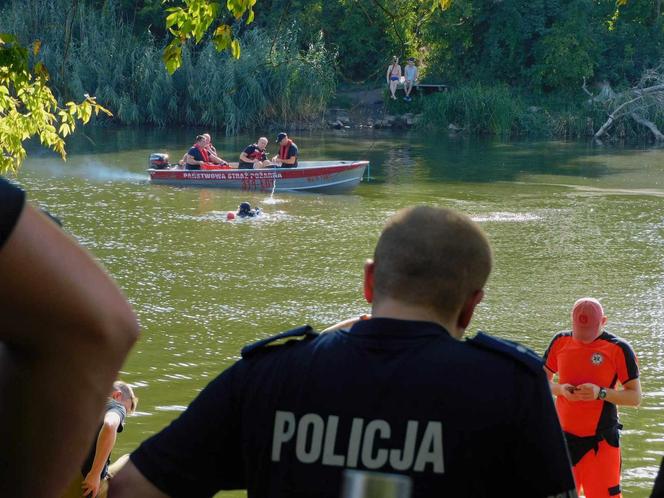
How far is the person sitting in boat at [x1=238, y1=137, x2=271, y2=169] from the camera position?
2452 cm

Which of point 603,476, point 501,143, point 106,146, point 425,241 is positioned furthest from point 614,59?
point 425,241

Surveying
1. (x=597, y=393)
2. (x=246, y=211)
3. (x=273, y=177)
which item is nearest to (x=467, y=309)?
(x=597, y=393)

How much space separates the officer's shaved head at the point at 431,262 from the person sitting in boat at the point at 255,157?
22.0 meters

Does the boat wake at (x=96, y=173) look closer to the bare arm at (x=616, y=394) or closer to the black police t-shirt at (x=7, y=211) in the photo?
the bare arm at (x=616, y=394)

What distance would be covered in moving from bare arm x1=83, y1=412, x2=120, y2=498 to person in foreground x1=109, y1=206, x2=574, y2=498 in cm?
262

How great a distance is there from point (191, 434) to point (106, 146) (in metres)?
31.4

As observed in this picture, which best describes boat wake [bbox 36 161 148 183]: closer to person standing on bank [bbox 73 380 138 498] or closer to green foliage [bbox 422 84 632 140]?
green foliage [bbox 422 84 632 140]

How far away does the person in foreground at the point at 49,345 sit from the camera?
1.07 metres

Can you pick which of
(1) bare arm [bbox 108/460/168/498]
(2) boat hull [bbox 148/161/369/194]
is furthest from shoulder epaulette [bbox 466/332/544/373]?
(2) boat hull [bbox 148/161/369/194]

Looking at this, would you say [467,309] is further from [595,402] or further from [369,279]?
[595,402]

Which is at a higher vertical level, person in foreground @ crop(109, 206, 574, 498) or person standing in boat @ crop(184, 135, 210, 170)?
person in foreground @ crop(109, 206, 574, 498)

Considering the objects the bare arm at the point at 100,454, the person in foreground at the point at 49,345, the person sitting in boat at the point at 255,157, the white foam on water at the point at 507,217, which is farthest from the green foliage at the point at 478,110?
the person in foreground at the point at 49,345

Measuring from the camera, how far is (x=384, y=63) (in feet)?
141

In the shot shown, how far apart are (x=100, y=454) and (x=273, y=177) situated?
19.2 meters
